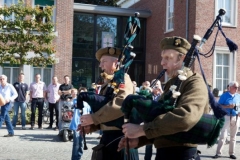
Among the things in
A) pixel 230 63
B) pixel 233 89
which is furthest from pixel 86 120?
pixel 230 63

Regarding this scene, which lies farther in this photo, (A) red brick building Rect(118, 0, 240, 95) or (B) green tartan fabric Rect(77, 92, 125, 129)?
(A) red brick building Rect(118, 0, 240, 95)

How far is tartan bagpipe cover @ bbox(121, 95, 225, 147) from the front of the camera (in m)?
2.86

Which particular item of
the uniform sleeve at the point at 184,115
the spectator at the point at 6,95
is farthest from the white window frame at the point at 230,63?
the uniform sleeve at the point at 184,115

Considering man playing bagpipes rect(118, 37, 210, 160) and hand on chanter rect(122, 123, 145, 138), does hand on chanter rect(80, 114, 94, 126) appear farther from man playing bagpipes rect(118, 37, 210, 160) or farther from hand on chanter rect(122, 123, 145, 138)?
hand on chanter rect(122, 123, 145, 138)

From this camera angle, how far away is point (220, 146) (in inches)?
381

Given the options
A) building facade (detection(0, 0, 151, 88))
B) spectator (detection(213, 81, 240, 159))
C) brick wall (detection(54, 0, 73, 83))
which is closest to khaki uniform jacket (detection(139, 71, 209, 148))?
spectator (detection(213, 81, 240, 159))

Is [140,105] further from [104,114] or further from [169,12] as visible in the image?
[169,12]

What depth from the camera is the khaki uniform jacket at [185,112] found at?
268 cm

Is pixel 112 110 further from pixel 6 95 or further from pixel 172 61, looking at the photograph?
pixel 6 95

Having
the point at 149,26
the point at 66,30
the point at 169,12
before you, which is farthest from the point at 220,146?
the point at 149,26

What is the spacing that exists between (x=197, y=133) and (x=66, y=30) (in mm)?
18172

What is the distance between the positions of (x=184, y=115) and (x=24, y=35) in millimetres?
14805

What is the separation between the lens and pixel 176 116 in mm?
2680

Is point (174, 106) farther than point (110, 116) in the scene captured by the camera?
No
